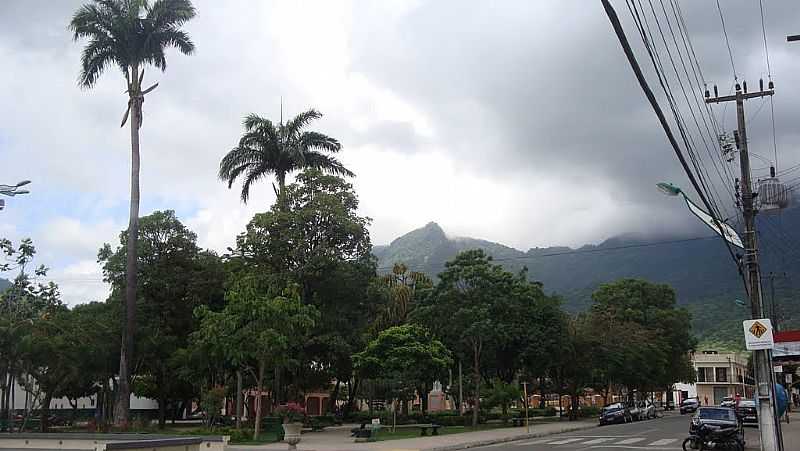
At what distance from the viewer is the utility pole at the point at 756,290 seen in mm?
20344

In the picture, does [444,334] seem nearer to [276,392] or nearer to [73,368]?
[276,392]

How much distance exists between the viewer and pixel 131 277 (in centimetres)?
3756

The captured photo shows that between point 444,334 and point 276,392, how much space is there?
34.1ft

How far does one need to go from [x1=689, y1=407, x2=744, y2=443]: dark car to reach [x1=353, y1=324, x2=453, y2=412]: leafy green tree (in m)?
14.5

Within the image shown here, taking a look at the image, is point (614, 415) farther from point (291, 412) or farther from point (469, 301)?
point (291, 412)

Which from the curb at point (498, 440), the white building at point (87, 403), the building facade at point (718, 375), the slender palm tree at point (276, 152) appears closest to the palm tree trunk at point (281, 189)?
the slender palm tree at point (276, 152)

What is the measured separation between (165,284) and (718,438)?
31.9m

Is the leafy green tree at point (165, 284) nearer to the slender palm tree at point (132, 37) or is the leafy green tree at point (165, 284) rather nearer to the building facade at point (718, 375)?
the slender palm tree at point (132, 37)

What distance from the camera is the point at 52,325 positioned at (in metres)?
35.7

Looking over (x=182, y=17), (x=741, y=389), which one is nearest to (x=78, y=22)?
(x=182, y=17)

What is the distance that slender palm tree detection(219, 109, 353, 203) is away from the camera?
47031 millimetres

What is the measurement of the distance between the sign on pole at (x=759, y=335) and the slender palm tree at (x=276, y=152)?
31322mm

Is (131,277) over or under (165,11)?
under

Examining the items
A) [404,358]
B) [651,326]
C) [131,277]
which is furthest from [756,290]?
[651,326]
